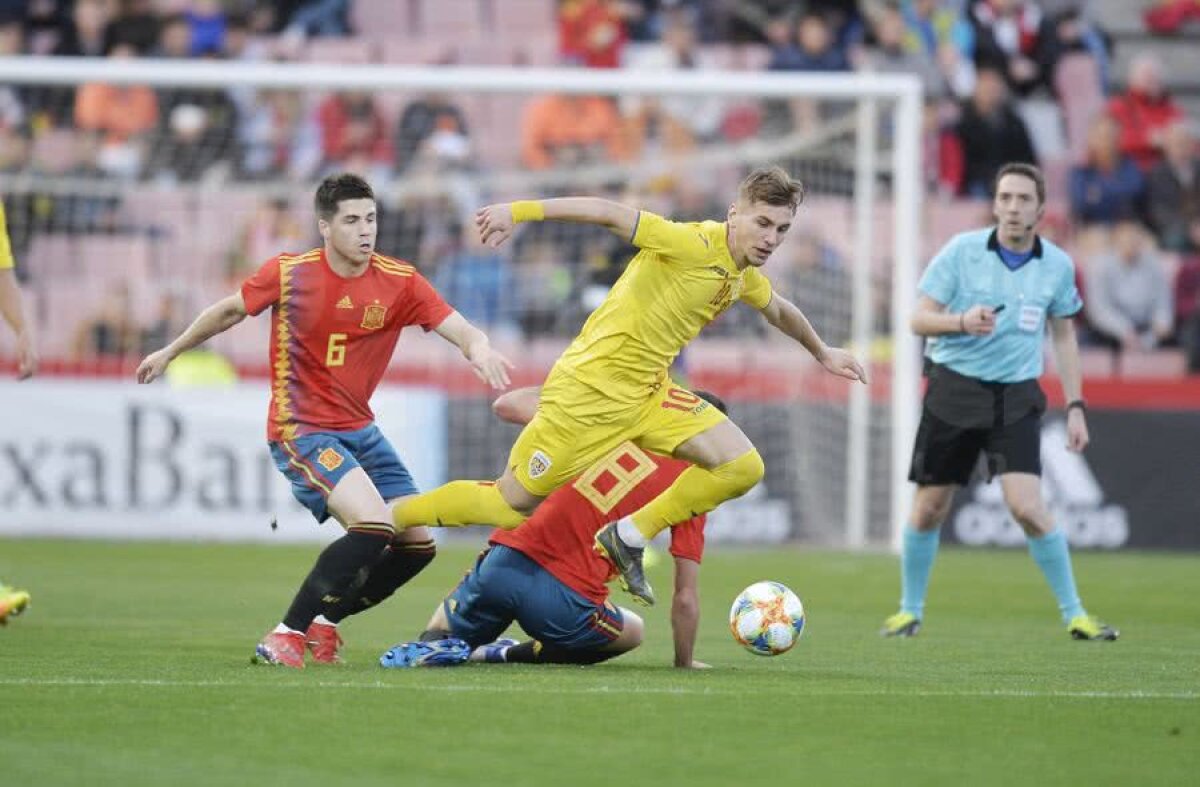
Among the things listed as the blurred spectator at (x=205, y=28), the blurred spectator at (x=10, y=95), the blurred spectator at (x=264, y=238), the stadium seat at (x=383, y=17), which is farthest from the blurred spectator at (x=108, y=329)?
the stadium seat at (x=383, y=17)

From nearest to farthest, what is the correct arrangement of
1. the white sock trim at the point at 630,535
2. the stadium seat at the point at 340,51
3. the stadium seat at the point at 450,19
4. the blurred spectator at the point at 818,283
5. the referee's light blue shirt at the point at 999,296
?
the white sock trim at the point at 630,535, the referee's light blue shirt at the point at 999,296, the blurred spectator at the point at 818,283, the stadium seat at the point at 340,51, the stadium seat at the point at 450,19

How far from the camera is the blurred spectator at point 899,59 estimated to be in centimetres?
2073

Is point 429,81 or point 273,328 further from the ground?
point 429,81

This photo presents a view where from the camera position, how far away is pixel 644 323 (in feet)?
27.9

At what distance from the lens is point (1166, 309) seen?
18.9 meters

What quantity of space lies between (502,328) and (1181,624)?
7.95 m

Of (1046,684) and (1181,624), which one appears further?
(1181,624)

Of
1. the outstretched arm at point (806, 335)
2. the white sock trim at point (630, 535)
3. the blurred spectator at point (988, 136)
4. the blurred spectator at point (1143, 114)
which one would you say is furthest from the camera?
the blurred spectator at point (1143, 114)

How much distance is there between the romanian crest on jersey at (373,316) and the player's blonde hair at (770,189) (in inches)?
59.4

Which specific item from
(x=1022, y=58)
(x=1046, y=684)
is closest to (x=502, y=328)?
(x=1022, y=58)

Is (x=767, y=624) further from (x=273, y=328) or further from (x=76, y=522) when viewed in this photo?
(x=76, y=522)

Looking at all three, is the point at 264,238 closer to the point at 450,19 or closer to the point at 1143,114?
the point at 450,19

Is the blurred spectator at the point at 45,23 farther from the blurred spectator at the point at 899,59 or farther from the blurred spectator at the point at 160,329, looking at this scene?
the blurred spectator at the point at 899,59

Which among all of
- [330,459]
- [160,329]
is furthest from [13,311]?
[160,329]
